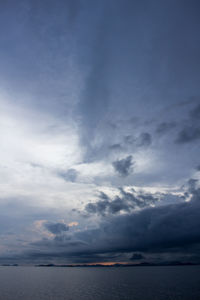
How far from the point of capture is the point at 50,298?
4540 inches

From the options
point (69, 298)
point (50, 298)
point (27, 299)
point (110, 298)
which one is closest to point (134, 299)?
point (110, 298)

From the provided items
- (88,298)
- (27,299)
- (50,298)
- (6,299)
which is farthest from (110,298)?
(6,299)

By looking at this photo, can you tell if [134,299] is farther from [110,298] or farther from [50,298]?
[50,298]

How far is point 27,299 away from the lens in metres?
112

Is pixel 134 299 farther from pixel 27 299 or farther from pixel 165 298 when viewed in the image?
pixel 27 299

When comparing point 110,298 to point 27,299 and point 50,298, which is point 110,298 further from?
point 27,299

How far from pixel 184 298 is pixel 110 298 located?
3681 cm

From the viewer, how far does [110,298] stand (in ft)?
382

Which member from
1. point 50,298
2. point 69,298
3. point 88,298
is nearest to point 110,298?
point 88,298

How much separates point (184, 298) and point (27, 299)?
7762cm

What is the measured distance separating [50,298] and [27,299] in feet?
37.1

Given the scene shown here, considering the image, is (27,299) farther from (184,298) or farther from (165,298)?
(184,298)

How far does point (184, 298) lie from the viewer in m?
112

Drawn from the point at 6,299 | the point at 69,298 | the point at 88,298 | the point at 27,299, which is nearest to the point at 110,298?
the point at 88,298
